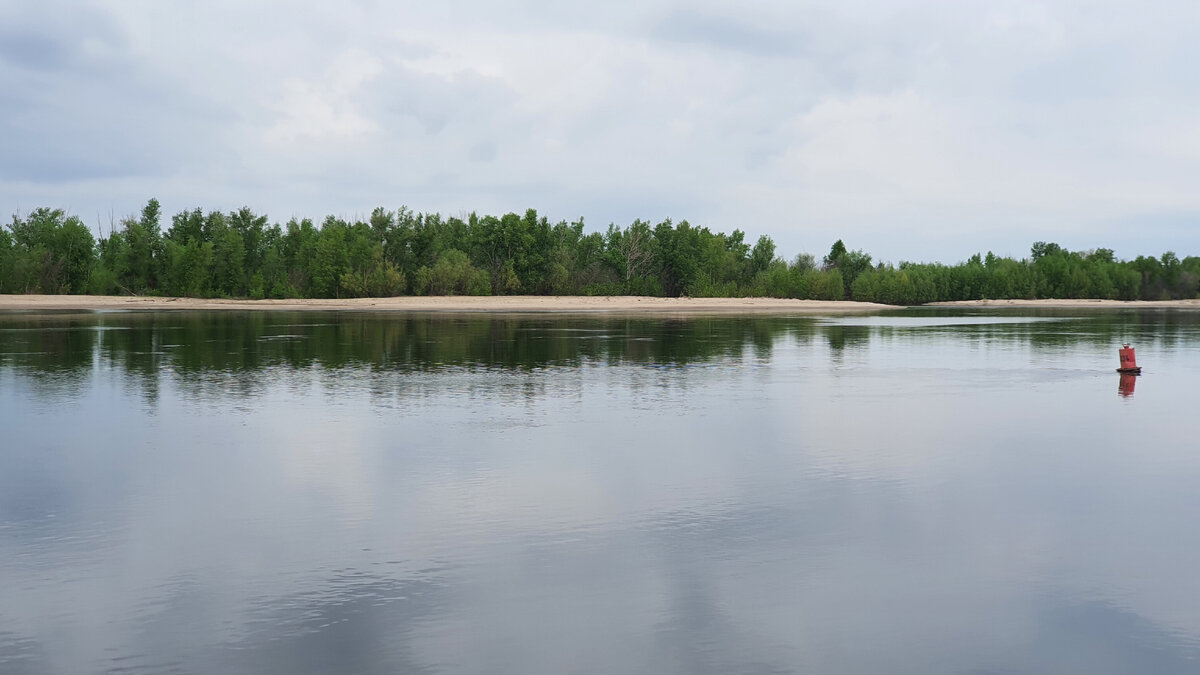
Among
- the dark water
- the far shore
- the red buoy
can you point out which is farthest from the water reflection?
the far shore

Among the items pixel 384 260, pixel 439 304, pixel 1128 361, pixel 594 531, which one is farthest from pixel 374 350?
pixel 384 260

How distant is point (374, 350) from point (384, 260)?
83.1 metres

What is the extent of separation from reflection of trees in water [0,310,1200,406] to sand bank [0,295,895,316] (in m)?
39.0

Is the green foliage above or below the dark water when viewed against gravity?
above

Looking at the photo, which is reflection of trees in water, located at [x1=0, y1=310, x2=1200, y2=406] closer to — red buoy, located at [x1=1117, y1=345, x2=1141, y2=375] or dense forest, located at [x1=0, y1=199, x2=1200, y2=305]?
red buoy, located at [x1=1117, y1=345, x2=1141, y2=375]

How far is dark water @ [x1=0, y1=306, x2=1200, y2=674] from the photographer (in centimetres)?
764

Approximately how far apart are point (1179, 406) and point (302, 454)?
65.7ft

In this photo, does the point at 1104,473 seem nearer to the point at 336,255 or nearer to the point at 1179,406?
the point at 1179,406

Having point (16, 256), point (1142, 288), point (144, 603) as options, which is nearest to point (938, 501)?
point (144, 603)

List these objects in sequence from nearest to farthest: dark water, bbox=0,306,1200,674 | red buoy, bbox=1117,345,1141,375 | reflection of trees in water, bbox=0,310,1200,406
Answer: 1. dark water, bbox=0,306,1200,674
2. reflection of trees in water, bbox=0,310,1200,406
3. red buoy, bbox=1117,345,1141,375

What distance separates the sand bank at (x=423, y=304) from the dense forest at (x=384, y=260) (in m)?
4.80

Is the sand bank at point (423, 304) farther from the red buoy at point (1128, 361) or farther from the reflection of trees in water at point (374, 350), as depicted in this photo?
the red buoy at point (1128, 361)

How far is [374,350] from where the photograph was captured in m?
38.0

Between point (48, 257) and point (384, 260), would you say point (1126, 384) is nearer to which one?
point (384, 260)
